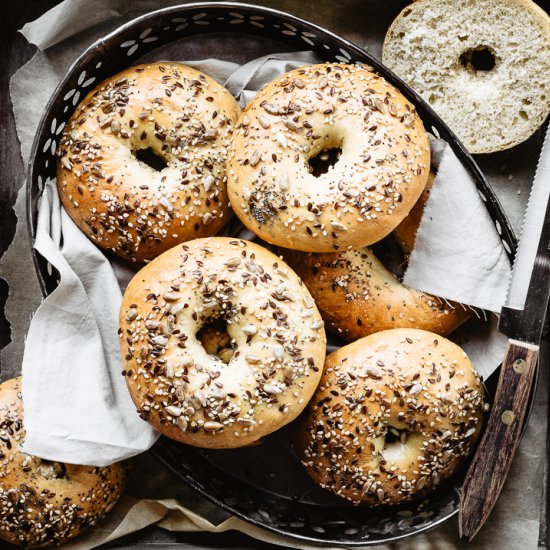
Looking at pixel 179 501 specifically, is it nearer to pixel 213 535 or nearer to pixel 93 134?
pixel 213 535

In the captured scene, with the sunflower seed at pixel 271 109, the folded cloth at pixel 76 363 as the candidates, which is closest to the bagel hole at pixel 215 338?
the folded cloth at pixel 76 363

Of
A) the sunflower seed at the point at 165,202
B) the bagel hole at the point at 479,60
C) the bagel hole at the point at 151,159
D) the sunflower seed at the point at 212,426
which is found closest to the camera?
the sunflower seed at the point at 212,426

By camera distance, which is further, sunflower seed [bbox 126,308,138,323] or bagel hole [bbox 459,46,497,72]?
bagel hole [bbox 459,46,497,72]

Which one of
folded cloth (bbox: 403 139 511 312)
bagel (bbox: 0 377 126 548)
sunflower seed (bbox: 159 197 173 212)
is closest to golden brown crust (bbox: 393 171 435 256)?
folded cloth (bbox: 403 139 511 312)

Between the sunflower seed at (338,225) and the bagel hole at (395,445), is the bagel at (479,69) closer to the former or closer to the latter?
the sunflower seed at (338,225)

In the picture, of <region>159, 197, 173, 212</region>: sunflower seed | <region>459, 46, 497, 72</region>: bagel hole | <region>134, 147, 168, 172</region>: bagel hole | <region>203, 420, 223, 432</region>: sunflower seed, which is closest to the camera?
<region>203, 420, 223, 432</region>: sunflower seed

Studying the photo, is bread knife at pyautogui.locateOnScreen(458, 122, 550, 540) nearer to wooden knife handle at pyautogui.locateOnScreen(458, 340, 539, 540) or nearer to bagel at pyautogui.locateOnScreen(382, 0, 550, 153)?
wooden knife handle at pyautogui.locateOnScreen(458, 340, 539, 540)
